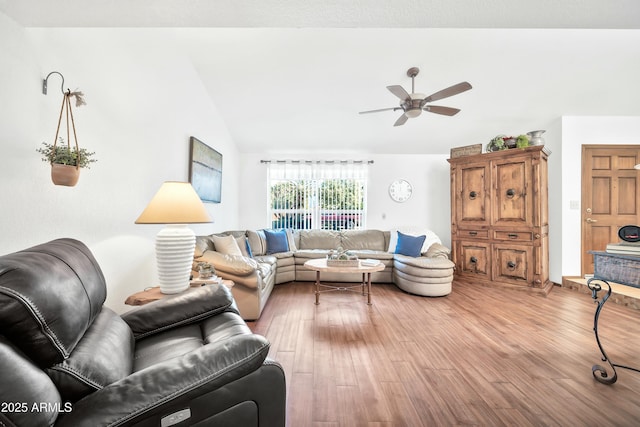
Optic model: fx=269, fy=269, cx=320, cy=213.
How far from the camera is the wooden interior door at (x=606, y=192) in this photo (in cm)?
397

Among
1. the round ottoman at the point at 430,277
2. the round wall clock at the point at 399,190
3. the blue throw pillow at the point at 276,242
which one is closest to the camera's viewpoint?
the round ottoman at the point at 430,277

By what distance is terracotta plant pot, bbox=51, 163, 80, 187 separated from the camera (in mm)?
1448

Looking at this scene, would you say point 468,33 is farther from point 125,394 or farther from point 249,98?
point 125,394

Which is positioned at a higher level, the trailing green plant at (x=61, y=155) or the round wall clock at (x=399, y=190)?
the round wall clock at (x=399, y=190)

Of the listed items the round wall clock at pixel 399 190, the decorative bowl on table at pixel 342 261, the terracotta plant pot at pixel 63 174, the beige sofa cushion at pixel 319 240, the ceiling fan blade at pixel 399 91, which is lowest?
the decorative bowl on table at pixel 342 261

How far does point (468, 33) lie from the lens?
Answer: 3.13 metres

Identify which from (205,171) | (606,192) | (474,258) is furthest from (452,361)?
(606,192)

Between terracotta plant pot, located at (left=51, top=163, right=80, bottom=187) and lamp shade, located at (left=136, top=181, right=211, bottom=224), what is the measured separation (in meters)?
0.45

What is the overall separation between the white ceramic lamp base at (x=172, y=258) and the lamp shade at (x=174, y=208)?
0.13m

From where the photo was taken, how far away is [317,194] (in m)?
5.66

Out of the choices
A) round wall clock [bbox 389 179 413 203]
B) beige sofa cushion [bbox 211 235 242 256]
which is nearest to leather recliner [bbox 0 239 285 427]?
beige sofa cushion [bbox 211 235 242 256]

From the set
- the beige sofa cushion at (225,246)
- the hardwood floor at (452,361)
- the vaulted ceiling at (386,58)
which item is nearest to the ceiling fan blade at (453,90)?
the vaulted ceiling at (386,58)

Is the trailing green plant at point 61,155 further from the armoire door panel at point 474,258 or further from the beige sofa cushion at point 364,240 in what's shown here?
the armoire door panel at point 474,258

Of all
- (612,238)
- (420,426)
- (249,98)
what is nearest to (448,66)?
(249,98)
